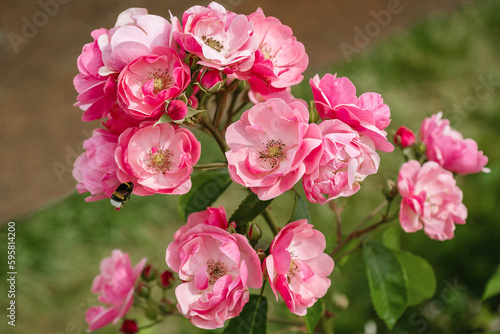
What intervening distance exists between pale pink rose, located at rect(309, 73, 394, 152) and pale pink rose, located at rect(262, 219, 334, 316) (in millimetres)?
170

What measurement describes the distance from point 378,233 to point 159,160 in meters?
1.66

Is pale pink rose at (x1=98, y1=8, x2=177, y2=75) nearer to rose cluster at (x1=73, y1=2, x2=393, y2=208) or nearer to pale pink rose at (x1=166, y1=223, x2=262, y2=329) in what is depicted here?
rose cluster at (x1=73, y1=2, x2=393, y2=208)

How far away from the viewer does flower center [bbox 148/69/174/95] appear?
0.79 metres

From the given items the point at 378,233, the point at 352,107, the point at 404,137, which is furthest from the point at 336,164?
the point at 378,233

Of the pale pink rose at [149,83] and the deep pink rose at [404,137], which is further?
the deep pink rose at [404,137]

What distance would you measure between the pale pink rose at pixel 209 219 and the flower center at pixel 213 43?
0.83 ft

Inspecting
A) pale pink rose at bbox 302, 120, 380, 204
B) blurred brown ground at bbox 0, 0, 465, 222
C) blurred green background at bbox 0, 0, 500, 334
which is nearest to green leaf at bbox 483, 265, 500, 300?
blurred green background at bbox 0, 0, 500, 334

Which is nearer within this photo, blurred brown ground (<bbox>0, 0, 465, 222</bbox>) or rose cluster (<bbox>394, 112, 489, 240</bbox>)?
rose cluster (<bbox>394, 112, 489, 240</bbox>)

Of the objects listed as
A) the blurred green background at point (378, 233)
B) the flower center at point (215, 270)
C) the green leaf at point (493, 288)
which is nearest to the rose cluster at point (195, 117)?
Result: the flower center at point (215, 270)

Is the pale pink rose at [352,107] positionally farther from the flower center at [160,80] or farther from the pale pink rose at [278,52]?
the flower center at [160,80]

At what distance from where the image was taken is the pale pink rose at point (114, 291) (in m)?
1.04

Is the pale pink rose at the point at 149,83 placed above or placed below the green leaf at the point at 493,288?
above

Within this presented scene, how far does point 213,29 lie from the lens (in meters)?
0.83

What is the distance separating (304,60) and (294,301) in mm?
403
